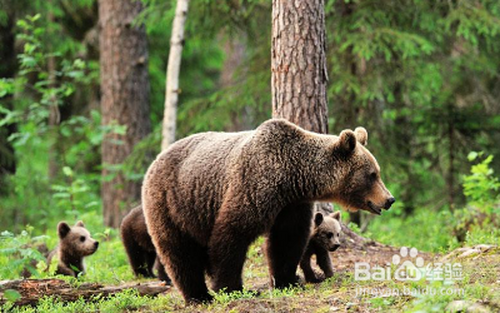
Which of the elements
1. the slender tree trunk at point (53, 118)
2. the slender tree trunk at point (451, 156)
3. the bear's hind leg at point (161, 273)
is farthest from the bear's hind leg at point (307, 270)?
the slender tree trunk at point (53, 118)

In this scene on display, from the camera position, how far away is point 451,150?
13469 millimetres

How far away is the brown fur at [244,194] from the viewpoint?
20.0 ft

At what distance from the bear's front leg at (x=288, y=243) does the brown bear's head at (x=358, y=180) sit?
14.0 inches

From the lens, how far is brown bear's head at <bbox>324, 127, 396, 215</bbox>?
253 inches

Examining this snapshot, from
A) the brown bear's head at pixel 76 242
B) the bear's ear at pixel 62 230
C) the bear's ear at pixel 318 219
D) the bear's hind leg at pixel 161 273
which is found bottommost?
the bear's hind leg at pixel 161 273

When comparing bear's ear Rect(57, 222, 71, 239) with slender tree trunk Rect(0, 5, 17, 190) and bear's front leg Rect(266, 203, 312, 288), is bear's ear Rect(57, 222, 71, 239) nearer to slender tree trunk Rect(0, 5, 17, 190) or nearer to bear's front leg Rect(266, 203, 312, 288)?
bear's front leg Rect(266, 203, 312, 288)

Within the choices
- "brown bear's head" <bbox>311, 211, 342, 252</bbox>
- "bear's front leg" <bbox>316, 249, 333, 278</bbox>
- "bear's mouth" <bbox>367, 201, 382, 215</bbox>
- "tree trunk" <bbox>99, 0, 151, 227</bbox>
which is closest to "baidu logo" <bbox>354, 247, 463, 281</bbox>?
"bear's front leg" <bbox>316, 249, 333, 278</bbox>

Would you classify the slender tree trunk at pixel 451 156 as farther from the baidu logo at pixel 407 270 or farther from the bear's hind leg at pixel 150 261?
the bear's hind leg at pixel 150 261

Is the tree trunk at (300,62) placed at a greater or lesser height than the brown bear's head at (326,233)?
greater

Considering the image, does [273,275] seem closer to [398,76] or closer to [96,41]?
[398,76]

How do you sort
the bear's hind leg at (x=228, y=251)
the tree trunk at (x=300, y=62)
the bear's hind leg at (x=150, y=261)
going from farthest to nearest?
the bear's hind leg at (x=150, y=261)
the tree trunk at (x=300, y=62)
the bear's hind leg at (x=228, y=251)

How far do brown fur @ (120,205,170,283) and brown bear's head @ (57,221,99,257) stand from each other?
448 mm

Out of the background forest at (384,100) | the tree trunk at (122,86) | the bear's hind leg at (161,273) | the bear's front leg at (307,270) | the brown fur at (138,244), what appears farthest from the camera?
the tree trunk at (122,86)

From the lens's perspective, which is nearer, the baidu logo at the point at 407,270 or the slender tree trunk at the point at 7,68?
the baidu logo at the point at 407,270
